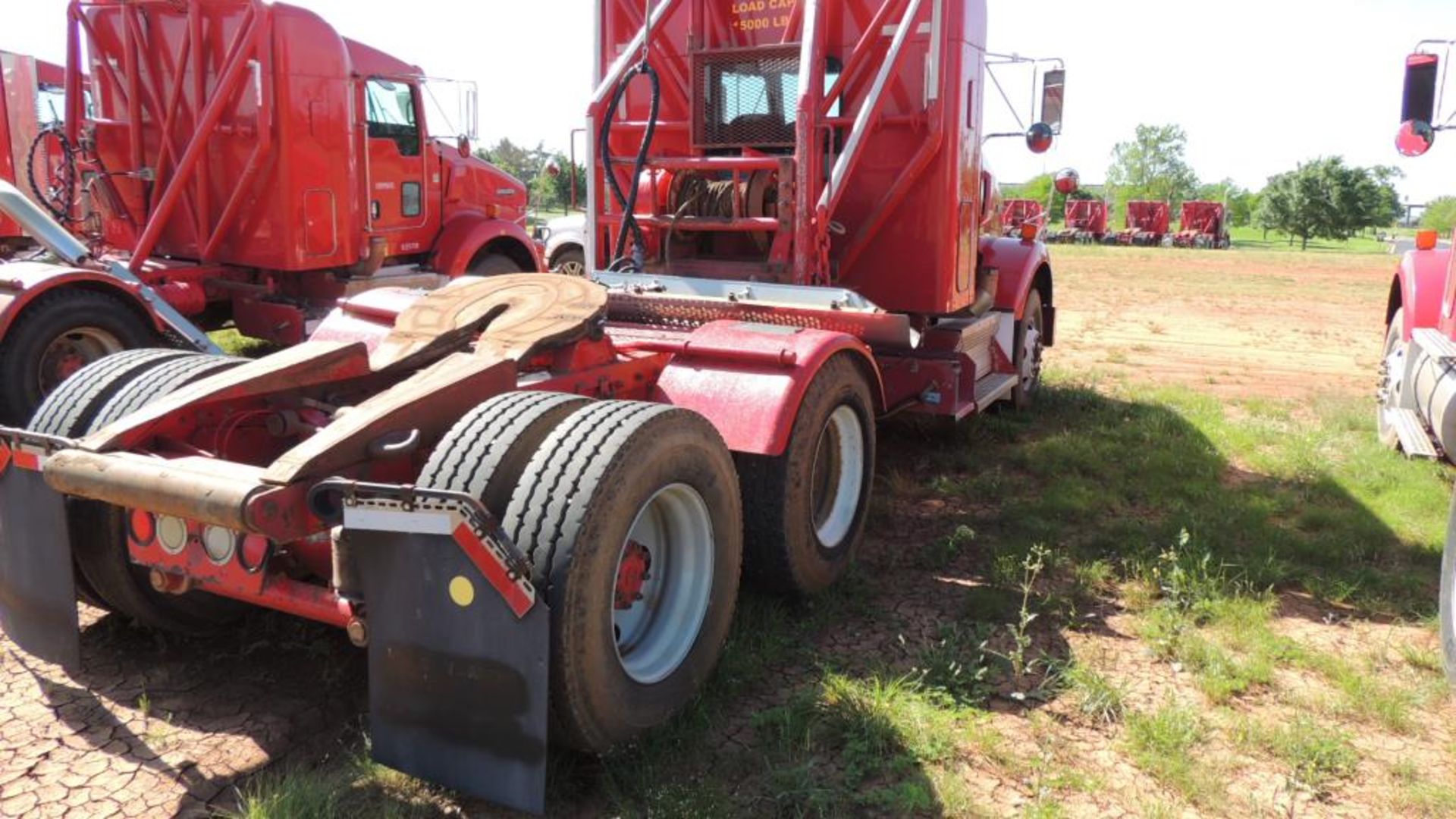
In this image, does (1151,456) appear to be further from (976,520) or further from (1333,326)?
(1333,326)

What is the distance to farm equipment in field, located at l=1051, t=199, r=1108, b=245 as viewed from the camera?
149 feet

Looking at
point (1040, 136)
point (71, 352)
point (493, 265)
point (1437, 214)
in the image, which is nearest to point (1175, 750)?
point (1040, 136)

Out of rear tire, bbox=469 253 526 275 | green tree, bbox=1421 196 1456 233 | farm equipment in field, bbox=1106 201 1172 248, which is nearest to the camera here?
rear tire, bbox=469 253 526 275

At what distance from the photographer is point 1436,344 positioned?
19.2 ft

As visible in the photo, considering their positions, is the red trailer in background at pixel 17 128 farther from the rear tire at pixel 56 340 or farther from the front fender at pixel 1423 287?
the front fender at pixel 1423 287

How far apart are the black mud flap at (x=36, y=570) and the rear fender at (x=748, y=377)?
Result: 6.89 feet

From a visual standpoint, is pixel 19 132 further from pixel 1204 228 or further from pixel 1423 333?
pixel 1204 228

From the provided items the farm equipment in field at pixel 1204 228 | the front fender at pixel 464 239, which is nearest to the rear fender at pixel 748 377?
the front fender at pixel 464 239

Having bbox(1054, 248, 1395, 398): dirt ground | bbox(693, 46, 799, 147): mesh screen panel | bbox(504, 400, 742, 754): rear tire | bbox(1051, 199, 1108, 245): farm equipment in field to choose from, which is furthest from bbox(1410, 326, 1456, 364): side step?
bbox(1051, 199, 1108, 245): farm equipment in field

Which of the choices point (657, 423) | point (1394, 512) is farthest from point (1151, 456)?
point (657, 423)

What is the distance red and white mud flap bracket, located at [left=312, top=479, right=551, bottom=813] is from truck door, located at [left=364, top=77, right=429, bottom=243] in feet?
24.1

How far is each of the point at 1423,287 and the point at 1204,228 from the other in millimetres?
43232

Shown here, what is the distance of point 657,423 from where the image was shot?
10.4ft

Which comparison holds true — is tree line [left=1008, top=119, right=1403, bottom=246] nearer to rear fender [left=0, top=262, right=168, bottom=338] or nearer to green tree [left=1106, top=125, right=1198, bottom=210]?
green tree [left=1106, top=125, right=1198, bottom=210]
